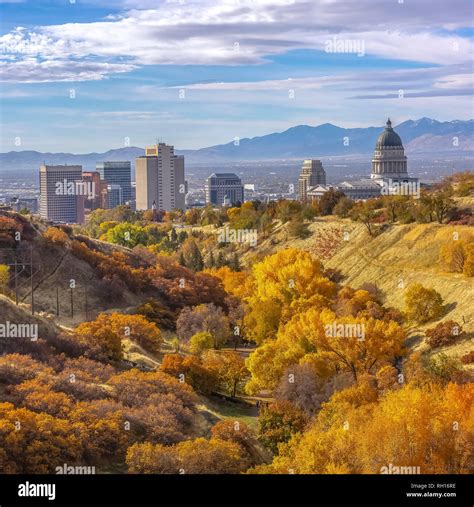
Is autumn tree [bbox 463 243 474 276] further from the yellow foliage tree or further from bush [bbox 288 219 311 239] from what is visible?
Result: bush [bbox 288 219 311 239]

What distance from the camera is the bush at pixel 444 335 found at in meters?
50.2

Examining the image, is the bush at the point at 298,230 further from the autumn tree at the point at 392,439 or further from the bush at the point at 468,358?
the autumn tree at the point at 392,439

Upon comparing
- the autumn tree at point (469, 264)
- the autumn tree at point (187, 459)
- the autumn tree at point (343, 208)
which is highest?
the autumn tree at point (343, 208)

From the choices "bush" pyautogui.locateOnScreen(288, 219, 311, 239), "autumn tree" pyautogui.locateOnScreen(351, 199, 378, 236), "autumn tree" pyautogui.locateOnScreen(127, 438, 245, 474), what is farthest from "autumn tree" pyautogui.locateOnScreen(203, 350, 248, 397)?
"bush" pyautogui.locateOnScreen(288, 219, 311, 239)

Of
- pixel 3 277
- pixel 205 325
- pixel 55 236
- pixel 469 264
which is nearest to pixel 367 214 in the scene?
pixel 469 264

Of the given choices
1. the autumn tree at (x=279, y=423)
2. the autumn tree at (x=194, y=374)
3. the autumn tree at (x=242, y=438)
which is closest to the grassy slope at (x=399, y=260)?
the autumn tree at (x=279, y=423)

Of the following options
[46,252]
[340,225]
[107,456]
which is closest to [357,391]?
[107,456]

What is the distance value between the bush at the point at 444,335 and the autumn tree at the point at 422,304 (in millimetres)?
4415

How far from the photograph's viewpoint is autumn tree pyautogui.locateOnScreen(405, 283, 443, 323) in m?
56.2

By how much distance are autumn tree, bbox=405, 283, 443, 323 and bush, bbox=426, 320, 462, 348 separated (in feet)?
14.5

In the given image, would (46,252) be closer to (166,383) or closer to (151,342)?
(151,342)

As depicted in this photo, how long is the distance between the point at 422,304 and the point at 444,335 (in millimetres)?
6403

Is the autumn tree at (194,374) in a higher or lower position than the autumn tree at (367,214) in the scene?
lower

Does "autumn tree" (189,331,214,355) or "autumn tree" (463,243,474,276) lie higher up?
"autumn tree" (463,243,474,276)
